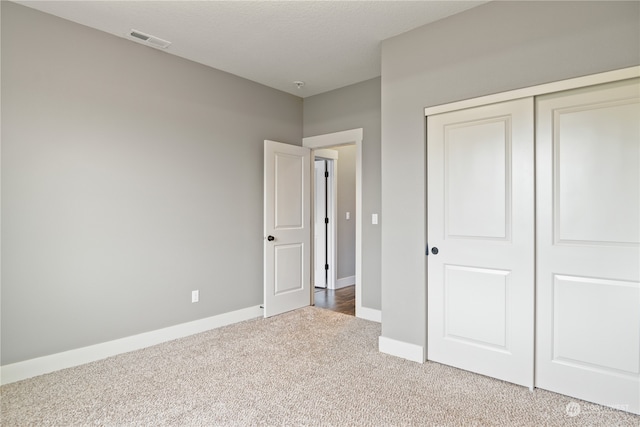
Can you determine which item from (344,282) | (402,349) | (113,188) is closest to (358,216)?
(402,349)

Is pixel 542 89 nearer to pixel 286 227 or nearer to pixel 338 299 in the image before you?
pixel 286 227

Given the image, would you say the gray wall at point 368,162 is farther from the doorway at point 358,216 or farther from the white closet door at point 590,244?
the white closet door at point 590,244

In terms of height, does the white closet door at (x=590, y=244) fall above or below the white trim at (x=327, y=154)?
below

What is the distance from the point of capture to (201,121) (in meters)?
3.53

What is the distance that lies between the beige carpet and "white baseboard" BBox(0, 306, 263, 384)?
71 mm

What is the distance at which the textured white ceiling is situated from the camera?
2.49 m

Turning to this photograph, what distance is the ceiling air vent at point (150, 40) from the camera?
9.45 ft

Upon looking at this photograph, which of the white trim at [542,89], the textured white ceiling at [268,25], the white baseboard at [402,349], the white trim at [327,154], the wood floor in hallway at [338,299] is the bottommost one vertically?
the wood floor in hallway at [338,299]

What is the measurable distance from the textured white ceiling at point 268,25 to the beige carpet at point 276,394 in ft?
8.89

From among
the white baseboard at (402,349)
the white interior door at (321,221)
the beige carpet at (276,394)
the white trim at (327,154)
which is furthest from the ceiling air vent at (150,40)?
the white baseboard at (402,349)

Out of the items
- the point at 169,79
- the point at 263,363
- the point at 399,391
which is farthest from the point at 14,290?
the point at 399,391

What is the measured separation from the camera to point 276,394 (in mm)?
2266

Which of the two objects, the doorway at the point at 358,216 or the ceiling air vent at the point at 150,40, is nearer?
the ceiling air vent at the point at 150,40

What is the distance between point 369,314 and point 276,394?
1856mm
